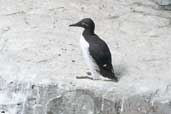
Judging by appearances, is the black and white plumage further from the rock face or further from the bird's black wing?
the rock face

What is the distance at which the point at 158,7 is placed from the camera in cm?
786

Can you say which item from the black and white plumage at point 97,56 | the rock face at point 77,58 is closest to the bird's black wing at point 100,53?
the black and white plumage at point 97,56

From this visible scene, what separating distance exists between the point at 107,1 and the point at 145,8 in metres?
0.48

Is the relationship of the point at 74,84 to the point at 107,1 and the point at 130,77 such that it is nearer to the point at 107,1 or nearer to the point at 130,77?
the point at 130,77

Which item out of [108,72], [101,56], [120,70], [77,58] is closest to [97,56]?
[101,56]

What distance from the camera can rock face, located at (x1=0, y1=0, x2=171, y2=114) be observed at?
19.2 ft

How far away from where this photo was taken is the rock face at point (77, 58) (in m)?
5.85

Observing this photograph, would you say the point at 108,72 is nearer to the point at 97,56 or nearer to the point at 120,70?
the point at 97,56

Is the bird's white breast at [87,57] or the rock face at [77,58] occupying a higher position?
the bird's white breast at [87,57]

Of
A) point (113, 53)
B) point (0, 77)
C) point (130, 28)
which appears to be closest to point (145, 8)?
point (130, 28)

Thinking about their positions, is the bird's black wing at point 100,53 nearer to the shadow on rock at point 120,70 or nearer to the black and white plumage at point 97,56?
the black and white plumage at point 97,56

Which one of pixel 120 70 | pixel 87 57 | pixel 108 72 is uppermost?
pixel 87 57

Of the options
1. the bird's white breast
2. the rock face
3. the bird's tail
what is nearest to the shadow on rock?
the rock face

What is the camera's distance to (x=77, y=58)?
6441 mm
